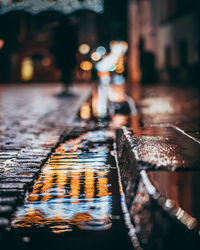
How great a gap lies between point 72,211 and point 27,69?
145ft

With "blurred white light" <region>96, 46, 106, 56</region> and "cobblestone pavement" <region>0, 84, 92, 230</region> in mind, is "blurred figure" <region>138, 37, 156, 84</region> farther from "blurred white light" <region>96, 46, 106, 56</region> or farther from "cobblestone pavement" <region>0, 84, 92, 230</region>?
"blurred white light" <region>96, 46, 106, 56</region>

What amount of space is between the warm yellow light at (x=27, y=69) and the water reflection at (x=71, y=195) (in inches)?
1626

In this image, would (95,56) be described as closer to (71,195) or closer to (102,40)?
(102,40)

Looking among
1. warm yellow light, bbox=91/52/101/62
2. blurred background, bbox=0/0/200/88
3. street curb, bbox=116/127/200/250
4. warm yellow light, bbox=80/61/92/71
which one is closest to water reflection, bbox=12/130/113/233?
street curb, bbox=116/127/200/250

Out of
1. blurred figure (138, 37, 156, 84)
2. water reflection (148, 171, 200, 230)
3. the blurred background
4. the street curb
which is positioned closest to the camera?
the street curb

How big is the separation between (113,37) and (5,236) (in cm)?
5060

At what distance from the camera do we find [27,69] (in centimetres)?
4600

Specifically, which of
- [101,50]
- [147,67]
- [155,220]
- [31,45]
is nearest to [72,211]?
[155,220]

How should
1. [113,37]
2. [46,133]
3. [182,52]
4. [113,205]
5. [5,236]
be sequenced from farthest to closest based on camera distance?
[113,37] < [182,52] < [46,133] < [113,205] < [5,236]

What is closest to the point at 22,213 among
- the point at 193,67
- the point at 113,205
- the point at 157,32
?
the point at 113,205

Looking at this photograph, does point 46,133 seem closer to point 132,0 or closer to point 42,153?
point 42,153

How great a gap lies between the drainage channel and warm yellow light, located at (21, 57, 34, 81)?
1643 inches

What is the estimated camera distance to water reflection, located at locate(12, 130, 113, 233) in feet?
7.83

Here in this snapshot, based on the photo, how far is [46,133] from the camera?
6.27 m
